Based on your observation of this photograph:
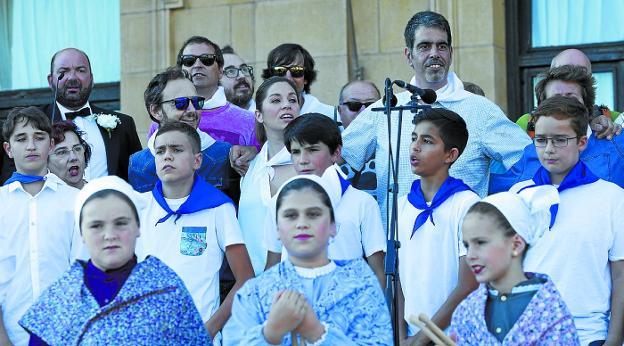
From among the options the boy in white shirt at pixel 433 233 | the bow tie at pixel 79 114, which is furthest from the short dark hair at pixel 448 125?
the bow tie at pixel 79 114

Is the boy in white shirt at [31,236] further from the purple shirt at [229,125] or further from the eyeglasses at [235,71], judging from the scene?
the eyeglasses at [235,71]

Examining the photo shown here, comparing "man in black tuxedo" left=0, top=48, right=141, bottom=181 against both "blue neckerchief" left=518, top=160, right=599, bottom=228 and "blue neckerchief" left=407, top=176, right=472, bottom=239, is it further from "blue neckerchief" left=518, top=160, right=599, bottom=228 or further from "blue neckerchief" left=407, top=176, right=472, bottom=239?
"blue neckerchief" left=518, top=160, right=599, bottom=228

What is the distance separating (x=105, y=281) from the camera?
4.92 m

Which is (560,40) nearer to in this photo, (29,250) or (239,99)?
(239,99)

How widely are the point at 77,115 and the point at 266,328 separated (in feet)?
10.8

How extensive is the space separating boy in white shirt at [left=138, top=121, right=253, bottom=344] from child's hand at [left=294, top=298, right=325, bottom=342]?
1170 millimetres

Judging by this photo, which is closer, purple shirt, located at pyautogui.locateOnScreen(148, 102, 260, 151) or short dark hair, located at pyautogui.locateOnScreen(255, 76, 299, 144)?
short dark hair, located at pyautogui.locateOnScreen(255, 76, 299, 144)

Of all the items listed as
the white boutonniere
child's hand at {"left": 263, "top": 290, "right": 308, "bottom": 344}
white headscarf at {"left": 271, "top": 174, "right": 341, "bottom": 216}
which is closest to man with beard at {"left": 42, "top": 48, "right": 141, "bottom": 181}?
the white boutonniere

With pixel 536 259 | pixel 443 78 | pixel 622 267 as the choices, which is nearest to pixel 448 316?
pixel 536 259

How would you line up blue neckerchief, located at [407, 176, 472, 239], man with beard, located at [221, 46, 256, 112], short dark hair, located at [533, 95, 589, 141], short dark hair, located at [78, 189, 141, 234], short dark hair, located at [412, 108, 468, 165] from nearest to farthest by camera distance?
short dark hair, located at [78, 189, 141, 234]
short dark hair, located at [533, 95, 589, 141]
blue neckerchief, located at [407, 176, 472, 239]
short dark hair, located at [412, 108, 468, 165]
man with beard, located at [221, 46, 256, 112]

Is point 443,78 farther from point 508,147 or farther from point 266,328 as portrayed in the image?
point 266,328

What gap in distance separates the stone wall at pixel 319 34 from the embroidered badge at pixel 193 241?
10.9 ft

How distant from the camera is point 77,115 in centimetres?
750

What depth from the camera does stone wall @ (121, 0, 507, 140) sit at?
876 centimetres
